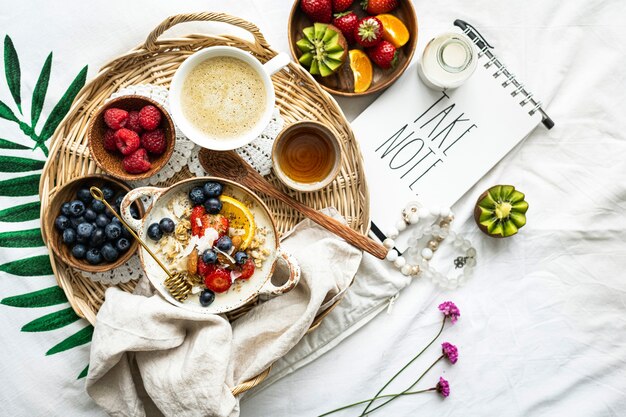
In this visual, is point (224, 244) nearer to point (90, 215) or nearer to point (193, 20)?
point (90, 215)

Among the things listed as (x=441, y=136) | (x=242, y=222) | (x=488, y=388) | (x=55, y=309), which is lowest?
(x=55, y=309)

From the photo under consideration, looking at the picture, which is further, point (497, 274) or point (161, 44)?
point (497, 274)

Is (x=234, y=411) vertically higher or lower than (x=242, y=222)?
lower

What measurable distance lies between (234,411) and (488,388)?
0.89 metres

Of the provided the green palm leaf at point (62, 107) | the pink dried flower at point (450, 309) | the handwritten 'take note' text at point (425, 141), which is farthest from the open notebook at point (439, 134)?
the green palm leaf at point (62, 107)

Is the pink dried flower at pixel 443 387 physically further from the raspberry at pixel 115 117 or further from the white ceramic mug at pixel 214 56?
the raspberry at pixel 115 117

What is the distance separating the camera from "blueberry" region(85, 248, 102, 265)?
4.61 feet

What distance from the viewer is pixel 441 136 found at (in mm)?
1698

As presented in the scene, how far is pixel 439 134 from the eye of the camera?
1.70 metres

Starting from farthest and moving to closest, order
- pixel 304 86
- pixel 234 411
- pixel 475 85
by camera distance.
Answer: pixel 475 85
pixel 304 86
pixel 234 411

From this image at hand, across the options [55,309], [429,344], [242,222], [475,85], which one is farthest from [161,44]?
[429,344]

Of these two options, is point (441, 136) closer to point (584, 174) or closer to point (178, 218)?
point (584, 174)

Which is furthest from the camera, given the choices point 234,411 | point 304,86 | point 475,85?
point 475,85

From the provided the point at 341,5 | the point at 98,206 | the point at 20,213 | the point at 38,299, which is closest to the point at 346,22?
the point at 341,5
